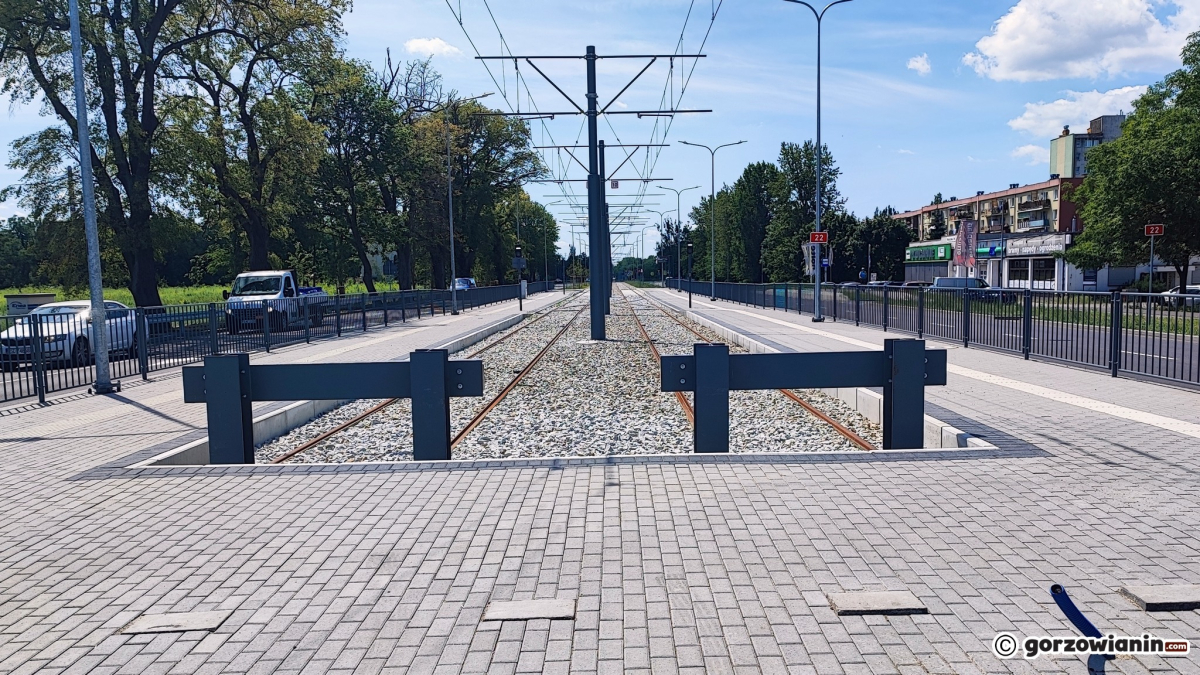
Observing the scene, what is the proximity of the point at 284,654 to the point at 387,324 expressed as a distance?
1100 inches

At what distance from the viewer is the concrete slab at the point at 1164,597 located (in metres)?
3.62

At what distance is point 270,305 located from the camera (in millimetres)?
20000

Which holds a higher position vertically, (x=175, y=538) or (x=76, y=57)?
(x=76, y=57)

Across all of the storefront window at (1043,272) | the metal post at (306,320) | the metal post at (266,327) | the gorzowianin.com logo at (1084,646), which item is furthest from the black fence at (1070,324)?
the storefront window at (1043,272)

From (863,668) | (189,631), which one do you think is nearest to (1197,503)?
(863,668)

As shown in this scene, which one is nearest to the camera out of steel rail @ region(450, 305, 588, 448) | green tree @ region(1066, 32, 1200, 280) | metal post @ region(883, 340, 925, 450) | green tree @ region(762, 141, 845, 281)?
metal post @ region(883, 340, 925, 450)

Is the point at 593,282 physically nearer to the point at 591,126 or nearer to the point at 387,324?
the point at 591,126

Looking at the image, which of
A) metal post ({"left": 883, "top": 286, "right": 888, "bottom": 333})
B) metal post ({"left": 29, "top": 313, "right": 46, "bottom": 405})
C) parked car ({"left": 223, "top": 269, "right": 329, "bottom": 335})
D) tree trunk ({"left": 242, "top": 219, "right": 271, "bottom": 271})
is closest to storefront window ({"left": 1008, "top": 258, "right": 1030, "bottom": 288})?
metal post ({"left": 883, "top": 286, "right": 888, "bottom": 333})

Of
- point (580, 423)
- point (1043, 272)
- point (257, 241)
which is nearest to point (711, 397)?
point (580, 423)

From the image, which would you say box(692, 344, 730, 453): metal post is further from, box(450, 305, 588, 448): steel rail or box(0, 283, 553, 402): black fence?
box(0, 283, 553, 402): black fence

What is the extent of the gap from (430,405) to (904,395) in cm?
416

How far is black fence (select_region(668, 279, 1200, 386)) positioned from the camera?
1028cm

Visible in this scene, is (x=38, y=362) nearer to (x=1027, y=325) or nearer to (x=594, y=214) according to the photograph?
(x=594, y=214)

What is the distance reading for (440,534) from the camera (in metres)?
4.82
